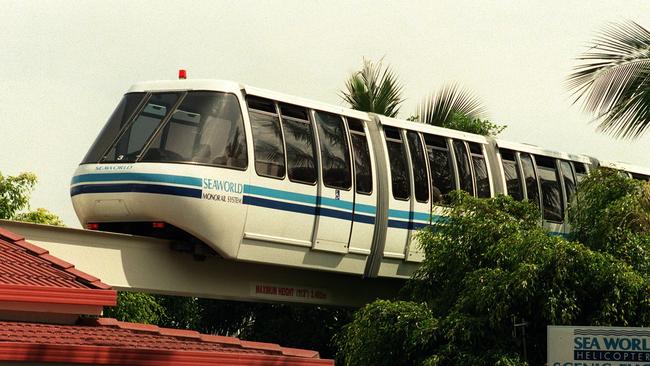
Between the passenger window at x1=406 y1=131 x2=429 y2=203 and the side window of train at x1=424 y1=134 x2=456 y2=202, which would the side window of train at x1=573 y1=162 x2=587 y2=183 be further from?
the passenger window at x1=406 y1=131 x2=429 y2=203

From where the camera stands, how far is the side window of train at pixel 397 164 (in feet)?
70.9

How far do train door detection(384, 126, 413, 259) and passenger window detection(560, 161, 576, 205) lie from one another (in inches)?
192

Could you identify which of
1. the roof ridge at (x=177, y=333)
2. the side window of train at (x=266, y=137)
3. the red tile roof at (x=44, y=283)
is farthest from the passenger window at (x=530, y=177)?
the red tile roof at (x=44, y=283)

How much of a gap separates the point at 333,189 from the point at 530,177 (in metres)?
5.92

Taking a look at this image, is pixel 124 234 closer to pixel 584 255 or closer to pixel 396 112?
pixel 584 255

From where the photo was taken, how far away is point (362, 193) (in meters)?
20.8

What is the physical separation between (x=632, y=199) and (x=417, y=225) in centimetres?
353

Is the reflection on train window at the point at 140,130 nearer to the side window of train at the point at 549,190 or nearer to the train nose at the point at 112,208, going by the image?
the train nose at the point at 112,208

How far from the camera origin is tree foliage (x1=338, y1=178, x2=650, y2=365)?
1942 centimetres

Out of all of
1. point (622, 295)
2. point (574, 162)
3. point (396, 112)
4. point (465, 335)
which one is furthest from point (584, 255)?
point (396, 112)

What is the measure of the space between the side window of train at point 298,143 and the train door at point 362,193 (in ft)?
3.30

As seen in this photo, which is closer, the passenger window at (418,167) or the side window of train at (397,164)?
the side window of train at (397,164)

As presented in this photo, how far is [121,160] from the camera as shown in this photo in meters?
18.9

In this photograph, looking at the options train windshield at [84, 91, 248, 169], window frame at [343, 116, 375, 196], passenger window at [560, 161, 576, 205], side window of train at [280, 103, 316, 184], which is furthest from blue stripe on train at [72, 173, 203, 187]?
passenger window at [560, 161, 576, 205]
